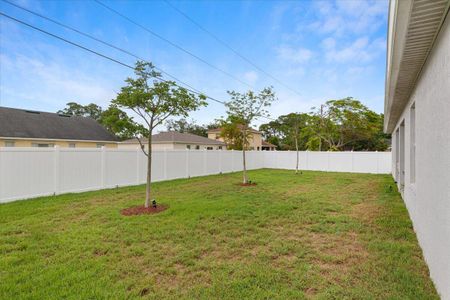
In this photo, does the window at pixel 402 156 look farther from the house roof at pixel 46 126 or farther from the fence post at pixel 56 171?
the house roof at pixel 46 126

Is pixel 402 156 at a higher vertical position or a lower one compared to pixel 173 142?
lower

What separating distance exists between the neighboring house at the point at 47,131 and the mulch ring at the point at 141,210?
50.4 feet

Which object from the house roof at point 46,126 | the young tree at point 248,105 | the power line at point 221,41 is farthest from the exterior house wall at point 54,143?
the young tree at point 248,105

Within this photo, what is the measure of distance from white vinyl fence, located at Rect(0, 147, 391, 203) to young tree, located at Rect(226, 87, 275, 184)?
344 centimetres

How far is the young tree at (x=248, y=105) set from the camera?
36.1 feet

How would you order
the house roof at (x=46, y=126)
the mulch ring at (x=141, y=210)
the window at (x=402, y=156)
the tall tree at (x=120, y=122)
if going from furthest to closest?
the house roof at (x=46, y=126), the window at (x=402, y=156), the tall tree at (x=120, y=122), the mulch ring at (x=141, y=210)

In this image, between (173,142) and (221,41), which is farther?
(173,142)

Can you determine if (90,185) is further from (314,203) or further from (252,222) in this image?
(314,203)

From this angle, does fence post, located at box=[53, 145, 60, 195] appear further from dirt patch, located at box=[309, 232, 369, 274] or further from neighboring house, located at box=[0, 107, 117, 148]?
neighboring house, located at box=[0, 107, 117, 148]

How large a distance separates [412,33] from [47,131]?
72.3 ft

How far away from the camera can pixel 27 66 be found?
411 inches

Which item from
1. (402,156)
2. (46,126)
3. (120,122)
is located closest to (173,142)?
(46,126)

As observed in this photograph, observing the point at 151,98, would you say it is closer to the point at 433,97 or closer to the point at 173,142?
the point at 433,97

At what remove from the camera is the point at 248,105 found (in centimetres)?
1110
